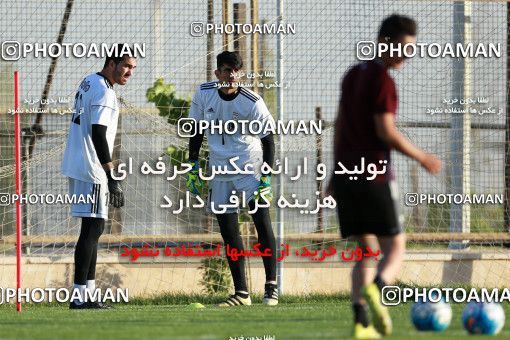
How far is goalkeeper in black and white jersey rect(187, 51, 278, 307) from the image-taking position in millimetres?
10328

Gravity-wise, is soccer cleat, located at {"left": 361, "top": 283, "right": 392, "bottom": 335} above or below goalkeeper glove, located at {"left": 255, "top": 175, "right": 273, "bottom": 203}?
below

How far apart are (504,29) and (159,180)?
159 inches

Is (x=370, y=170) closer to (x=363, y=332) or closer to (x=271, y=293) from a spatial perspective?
(x=363, y=332)

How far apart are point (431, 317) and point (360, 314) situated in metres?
0.65

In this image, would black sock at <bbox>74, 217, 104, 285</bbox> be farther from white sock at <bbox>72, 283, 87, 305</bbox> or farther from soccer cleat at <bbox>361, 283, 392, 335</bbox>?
soccer cleat at <bbox>361, 283, 392, 335</bbox>

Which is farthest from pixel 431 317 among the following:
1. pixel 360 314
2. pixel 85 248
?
pixel 85 248

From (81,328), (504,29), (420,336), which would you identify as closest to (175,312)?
(81,328)

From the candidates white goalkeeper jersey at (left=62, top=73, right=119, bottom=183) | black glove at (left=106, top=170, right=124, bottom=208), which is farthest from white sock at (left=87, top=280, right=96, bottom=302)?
white goalkeeper jersey at (left=62, top=73, right=119, bottom=183)

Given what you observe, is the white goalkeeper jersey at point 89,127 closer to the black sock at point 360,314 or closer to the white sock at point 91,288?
the white sock at point 91,288

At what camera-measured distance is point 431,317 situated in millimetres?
6875

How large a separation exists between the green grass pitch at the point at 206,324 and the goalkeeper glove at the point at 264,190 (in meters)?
0.94

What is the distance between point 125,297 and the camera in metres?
12.0

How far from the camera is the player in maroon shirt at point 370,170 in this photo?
645 cm

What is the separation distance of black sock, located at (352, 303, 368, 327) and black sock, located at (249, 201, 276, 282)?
3904 millimetres
